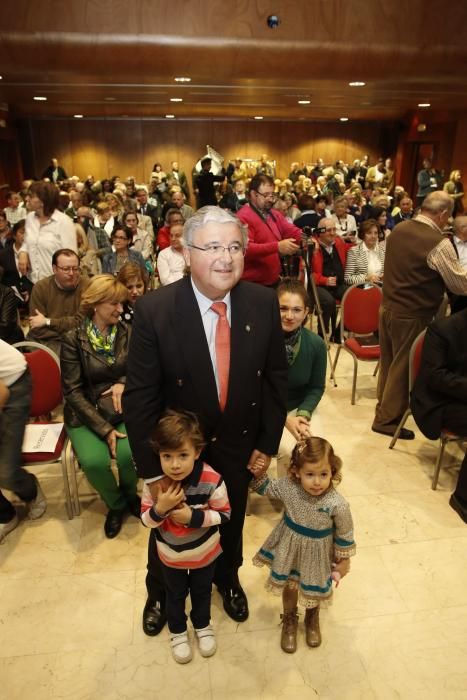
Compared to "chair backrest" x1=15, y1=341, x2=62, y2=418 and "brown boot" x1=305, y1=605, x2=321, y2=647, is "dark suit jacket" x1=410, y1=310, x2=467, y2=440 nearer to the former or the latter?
"brown boot" x1=305, y1=605, x2=321, y2=647

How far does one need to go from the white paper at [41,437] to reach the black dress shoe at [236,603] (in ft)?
3.84

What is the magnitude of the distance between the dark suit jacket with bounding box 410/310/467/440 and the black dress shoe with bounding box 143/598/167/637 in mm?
1764

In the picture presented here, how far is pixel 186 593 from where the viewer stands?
74.4 inches

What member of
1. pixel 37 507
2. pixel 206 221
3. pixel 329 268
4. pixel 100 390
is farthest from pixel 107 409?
pixel 329 268

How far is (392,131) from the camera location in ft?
49.9

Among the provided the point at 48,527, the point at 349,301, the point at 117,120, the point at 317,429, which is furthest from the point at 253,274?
the point at 117,120

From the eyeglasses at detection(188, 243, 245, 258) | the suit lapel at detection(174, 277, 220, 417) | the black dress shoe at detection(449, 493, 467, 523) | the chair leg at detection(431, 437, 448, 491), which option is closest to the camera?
the eyeglasses at detection(188, 243, 245, 258)

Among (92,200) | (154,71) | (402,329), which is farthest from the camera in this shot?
(92,200)

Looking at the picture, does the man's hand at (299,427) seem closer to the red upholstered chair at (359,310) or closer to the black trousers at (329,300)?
the red upholstered chair at (359,310)

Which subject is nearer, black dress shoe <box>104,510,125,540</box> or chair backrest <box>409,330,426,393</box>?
black dress shoe <box>104,510,125,540</box>

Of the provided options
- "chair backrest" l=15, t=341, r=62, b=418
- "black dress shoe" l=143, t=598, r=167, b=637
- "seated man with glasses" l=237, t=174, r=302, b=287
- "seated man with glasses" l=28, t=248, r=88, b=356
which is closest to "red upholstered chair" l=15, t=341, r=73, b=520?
"chair backrest" l=15, t=341, r=62, b=418

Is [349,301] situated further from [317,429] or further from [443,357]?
[317,429]

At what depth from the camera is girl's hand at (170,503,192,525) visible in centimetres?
166

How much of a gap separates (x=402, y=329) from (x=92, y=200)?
8.61 m
